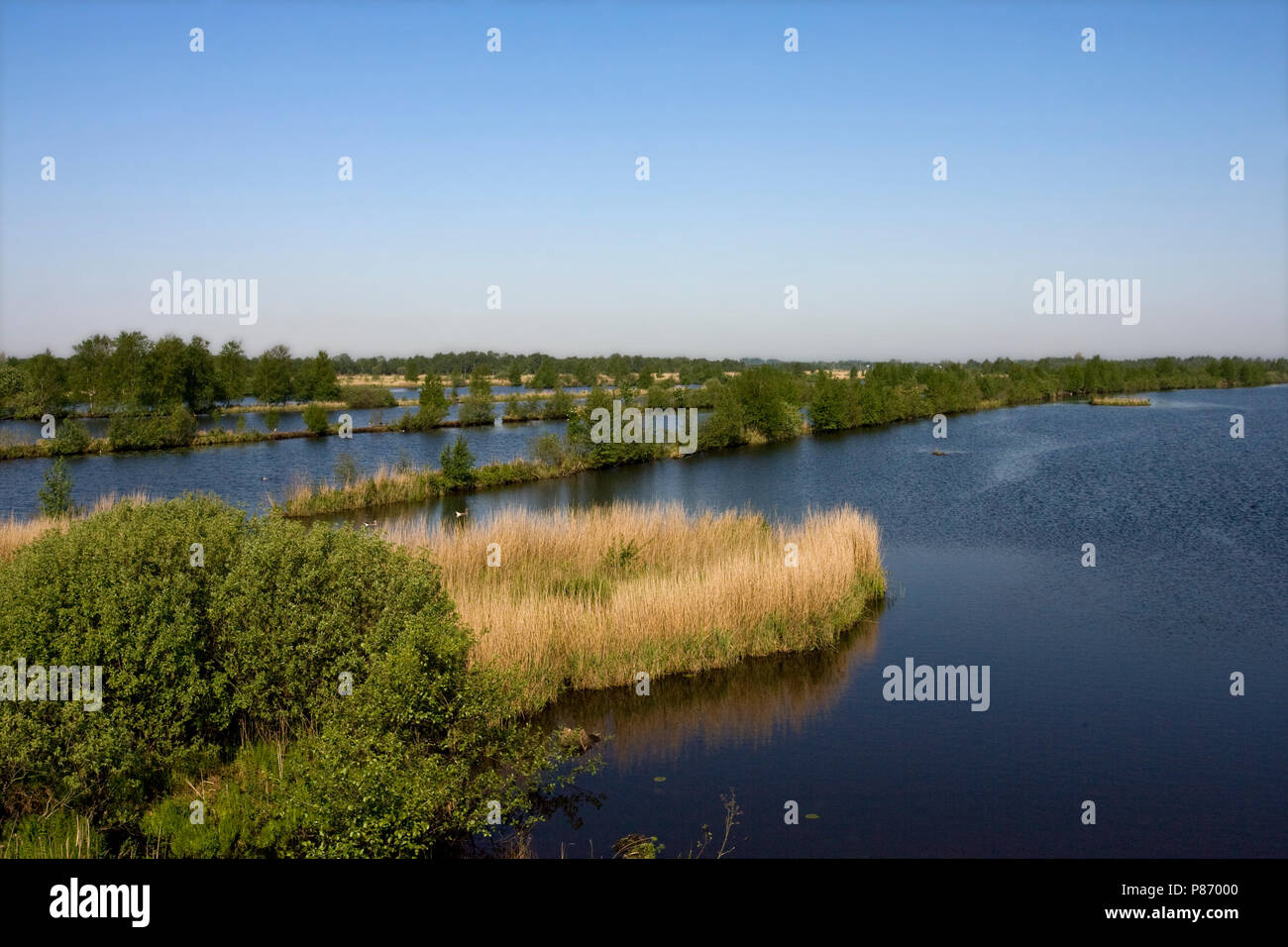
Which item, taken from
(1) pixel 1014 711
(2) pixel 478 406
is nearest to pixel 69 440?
(2) pixel 478 406

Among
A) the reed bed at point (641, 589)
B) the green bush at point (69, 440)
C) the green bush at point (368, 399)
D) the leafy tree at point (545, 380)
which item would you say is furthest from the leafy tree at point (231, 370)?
the reed bed at point (641, 589)

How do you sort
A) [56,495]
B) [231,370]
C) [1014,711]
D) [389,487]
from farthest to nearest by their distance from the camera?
[231,370] → [389,487] → [56,495] → [1014,711]

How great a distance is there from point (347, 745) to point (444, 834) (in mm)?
1577

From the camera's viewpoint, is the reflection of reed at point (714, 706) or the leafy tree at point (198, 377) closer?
the reflection of reed at point (714, 706)

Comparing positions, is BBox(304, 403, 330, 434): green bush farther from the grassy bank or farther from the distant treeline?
the grassy bank

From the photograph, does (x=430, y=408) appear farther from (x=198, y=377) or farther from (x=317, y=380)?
(x=317, y=380)

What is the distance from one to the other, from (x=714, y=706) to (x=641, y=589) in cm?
245

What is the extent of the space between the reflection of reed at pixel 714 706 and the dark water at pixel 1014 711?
38 mm

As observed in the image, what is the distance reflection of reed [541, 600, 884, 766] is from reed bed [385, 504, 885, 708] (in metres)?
0.30

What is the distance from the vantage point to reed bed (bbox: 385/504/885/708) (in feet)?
43.0

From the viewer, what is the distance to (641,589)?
47.4 feet

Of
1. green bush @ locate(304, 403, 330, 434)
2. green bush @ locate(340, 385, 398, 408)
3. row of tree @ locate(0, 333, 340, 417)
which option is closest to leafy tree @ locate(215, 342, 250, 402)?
row of tree @ locate(0, 333, 340, 417)

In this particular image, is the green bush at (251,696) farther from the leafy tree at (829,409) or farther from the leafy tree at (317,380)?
the leafy tree at (317,380)

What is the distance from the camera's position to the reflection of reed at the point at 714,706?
1168 centimetres
